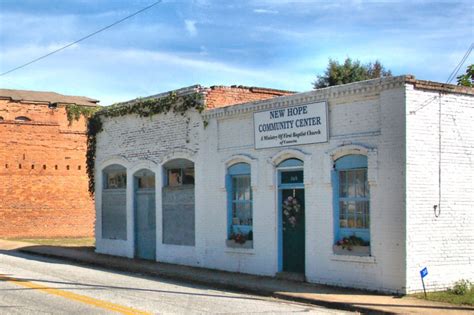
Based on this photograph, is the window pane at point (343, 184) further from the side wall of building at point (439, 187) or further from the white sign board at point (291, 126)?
the side wall of building at point (439, 187)

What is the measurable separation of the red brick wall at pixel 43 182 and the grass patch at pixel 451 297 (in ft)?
86.3

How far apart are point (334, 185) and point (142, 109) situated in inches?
352

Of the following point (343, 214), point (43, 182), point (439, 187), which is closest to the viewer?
point (439, 187)

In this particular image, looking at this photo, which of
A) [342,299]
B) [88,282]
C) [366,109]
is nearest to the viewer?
[342,299]

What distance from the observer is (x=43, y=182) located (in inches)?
1415

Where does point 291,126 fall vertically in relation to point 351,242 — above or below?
above

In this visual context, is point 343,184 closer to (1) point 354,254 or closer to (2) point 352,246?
(2) point 352,246

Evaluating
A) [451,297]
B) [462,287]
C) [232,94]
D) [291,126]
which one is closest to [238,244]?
[291,126]

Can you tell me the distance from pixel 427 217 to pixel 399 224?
2.28ft

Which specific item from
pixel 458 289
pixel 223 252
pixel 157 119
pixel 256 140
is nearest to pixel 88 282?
pixel 223 252

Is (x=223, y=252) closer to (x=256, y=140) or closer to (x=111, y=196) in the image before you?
(x=256, y=140)

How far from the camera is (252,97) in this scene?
69.5ft

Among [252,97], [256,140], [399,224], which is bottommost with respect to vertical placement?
[399,224]

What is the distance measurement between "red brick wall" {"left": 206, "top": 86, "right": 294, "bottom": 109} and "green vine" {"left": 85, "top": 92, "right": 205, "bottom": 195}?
0.39 metres
